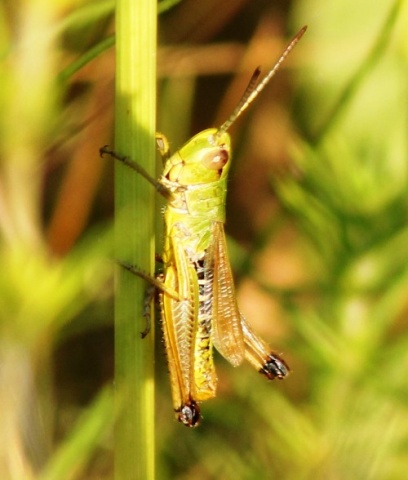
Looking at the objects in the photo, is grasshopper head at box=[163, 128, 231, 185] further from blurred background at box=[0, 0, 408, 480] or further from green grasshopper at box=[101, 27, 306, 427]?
blurred background at box=[0, 0, 408, 480]

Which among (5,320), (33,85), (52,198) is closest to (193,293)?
(5,320)

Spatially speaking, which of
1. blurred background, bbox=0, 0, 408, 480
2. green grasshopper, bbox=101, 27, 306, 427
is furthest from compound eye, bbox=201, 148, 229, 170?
blurred background, bbox=0, 0, 408, 480

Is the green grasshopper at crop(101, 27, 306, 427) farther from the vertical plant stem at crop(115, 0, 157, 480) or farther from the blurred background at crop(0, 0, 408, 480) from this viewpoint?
the vertical plant stem at crop(115, 0, 157, 480)

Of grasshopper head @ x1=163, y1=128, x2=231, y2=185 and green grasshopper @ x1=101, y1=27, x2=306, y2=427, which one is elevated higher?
grasshopper head @ x1=163, y1=128, x2=231, y2=185

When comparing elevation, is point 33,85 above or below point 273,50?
below

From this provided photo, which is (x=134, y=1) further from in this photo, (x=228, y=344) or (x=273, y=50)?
(x=273, y=50)

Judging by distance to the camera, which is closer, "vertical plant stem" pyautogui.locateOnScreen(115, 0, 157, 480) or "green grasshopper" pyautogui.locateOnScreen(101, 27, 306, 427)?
"vertical plant stem" pyautogui.locateOnScreen(115, 0, 157, 480)

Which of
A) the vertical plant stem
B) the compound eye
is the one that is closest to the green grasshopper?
the compound eye

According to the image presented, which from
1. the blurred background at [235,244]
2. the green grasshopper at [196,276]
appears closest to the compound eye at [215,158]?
the green grasshopper at [196,276]
